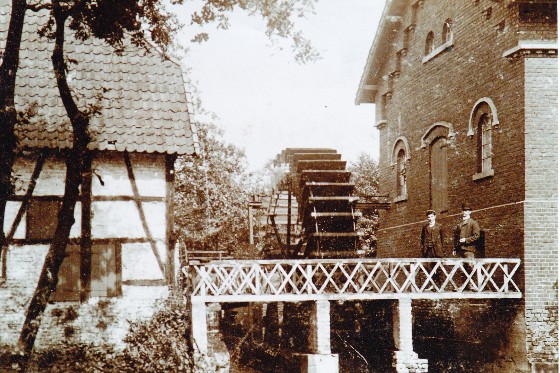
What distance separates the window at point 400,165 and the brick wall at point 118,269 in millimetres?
8532

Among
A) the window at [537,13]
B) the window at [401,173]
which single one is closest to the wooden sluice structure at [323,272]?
the window at [401,173]

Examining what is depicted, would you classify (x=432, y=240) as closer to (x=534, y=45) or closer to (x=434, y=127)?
(x=434, y=127)

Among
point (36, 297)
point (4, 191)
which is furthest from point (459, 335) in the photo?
point (4, 191)

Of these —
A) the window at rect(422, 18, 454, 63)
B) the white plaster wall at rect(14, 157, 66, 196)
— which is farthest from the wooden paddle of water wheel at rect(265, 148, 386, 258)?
the white plaster wall at rect(14, 157, 66, 196)

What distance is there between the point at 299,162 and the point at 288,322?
472 centimetres

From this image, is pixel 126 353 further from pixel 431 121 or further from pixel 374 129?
pixel 374 129

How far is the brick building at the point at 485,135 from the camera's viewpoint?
1427 cm

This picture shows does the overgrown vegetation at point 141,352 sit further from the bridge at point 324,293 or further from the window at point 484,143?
the window at point 484,143

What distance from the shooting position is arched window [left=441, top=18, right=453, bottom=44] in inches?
724

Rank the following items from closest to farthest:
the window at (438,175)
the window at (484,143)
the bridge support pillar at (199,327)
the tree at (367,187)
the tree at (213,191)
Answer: the bridge support pillar at (199,327) → the window at (484,143) → the window at (438,175) → the tree at (213,191) → the tree at (367,187)

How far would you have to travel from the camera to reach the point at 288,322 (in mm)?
20438

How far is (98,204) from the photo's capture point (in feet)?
48.9

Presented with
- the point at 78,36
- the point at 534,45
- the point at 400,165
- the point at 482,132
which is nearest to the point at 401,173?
the point at 400,165

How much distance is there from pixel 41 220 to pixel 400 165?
37.5 feet
